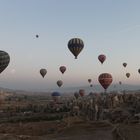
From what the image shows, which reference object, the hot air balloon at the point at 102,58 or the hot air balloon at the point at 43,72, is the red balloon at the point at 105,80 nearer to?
the hot air balloon at the point at 102,58

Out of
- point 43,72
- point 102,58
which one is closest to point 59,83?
point 43,72

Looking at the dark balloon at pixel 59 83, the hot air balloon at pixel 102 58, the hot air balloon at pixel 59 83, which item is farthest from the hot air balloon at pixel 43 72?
the hot air balloon at pixel 102 58

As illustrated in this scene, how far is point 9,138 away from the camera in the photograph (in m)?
33.5

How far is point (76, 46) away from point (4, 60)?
48.8 ft

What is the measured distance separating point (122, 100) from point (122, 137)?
68.3 meters

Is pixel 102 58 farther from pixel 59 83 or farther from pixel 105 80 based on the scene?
pixel 59 83

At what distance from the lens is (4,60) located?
5466 centimetres

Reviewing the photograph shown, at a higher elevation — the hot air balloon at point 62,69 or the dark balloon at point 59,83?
the hot air balloon at point 62,69

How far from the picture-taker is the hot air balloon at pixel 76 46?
6281 cm

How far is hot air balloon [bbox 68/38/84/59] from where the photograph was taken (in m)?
62.8

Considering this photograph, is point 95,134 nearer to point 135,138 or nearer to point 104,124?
point 135,138

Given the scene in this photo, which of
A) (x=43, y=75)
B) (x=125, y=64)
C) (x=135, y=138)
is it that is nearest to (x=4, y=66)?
(x=135, y=138)

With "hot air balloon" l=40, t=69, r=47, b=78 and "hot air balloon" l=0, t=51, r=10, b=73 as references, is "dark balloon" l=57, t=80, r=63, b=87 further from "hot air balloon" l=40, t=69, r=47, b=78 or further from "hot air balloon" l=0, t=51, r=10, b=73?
"hot air balloon" l=0, t=51, r=10, b=73

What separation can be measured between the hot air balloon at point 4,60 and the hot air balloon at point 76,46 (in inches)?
513
